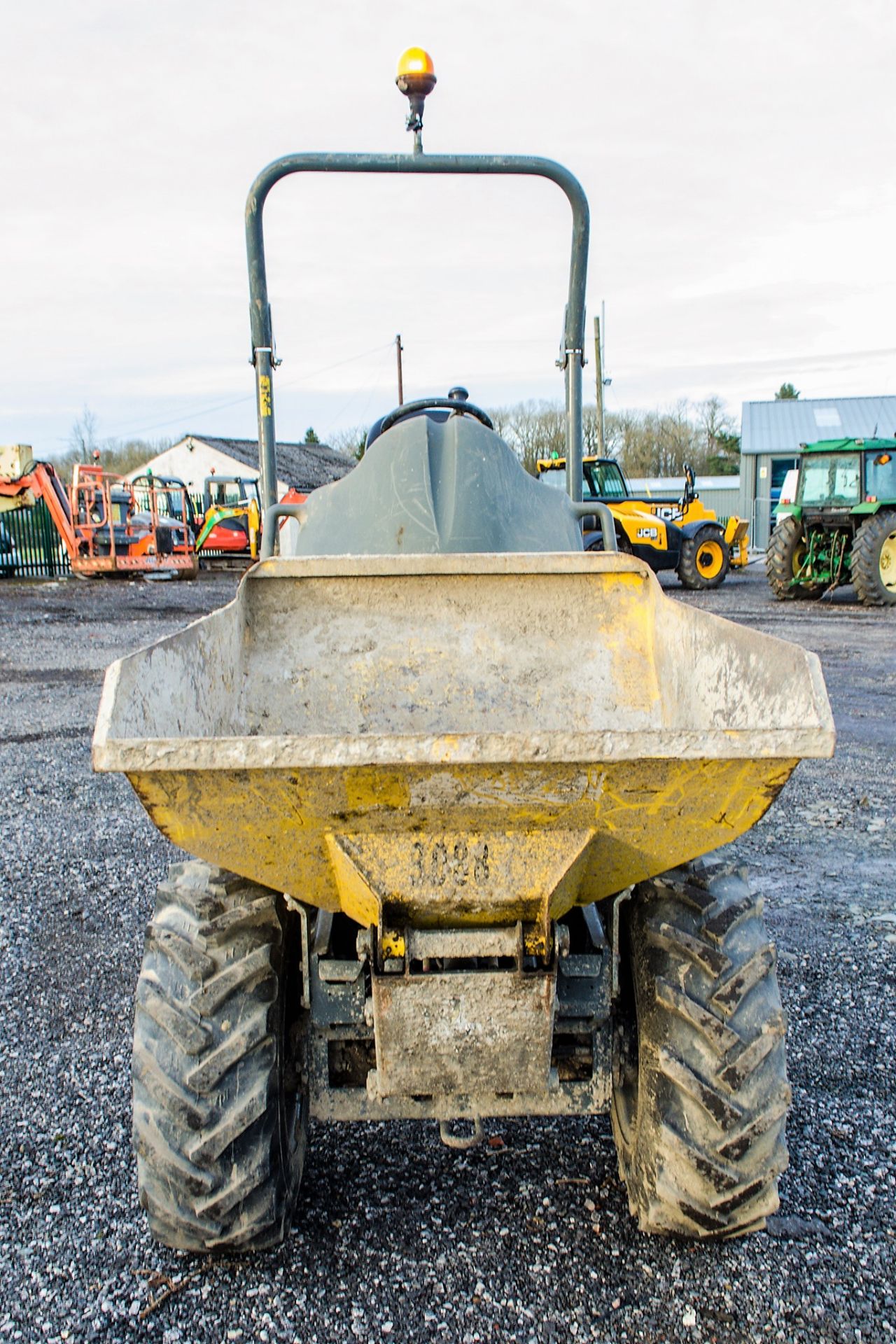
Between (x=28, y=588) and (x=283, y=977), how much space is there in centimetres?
1780

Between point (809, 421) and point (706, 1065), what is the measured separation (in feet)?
125

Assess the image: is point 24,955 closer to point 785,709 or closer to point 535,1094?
point 535,1094

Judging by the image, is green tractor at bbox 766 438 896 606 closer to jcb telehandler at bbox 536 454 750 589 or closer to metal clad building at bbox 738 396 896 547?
jcb telehandler at bbox 536 454 750 589

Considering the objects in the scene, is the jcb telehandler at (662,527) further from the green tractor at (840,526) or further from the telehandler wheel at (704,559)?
the green tractor at (840,526)

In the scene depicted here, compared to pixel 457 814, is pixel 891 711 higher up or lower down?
lower down

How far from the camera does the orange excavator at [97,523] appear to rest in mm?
18094

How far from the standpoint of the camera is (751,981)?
1.98m

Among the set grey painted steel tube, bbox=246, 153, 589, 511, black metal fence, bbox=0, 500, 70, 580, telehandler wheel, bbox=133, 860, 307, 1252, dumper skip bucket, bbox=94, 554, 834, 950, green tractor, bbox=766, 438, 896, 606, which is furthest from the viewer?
black metal fence, bbox=0, 500, 70, 580

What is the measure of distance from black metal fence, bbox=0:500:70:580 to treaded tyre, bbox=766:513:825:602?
45.7ft

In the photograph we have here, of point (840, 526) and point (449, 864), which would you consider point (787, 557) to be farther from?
point (449, 864)

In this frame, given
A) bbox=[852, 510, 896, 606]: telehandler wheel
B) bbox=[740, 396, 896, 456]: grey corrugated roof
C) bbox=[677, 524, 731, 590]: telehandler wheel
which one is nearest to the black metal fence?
bbox=[677, 524, 731, 590]: telehandler wheel

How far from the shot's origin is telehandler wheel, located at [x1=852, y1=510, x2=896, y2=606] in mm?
13703

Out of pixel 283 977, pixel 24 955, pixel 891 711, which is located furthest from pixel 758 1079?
pixel 891 711

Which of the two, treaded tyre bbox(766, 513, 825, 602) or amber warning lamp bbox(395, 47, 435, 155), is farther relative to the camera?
treaded tyre bbox(766, 513, 825, 602)
